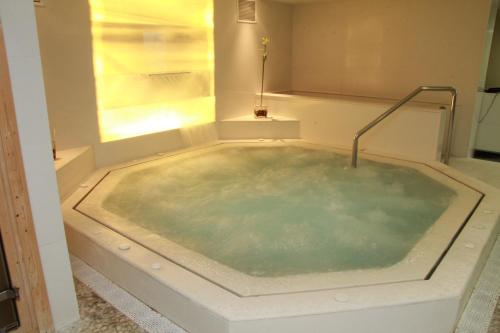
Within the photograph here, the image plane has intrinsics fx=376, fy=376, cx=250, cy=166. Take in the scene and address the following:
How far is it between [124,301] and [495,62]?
20.4 ft

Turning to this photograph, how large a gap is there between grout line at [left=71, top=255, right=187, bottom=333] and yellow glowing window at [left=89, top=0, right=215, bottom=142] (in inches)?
74.4

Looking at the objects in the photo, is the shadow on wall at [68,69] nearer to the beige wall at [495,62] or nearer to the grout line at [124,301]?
the grout line at [124,301]

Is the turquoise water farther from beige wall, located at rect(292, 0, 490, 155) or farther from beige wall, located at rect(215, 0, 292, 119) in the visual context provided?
beige wall, located at rect(292, 0, 490, 155)

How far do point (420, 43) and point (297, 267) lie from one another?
366 centimetres

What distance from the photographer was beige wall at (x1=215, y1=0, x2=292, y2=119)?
15.4ft

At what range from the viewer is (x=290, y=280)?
5.99 ft

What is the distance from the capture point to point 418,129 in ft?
13.0

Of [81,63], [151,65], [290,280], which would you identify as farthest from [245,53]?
[290,280]

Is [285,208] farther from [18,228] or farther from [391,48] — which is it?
[391,48]

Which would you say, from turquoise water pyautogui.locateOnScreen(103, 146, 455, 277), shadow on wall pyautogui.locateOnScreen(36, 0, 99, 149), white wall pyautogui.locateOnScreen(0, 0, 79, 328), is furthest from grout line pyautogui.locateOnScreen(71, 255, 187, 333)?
shadow on wall pyautogui.locateOnScreen(36, 0, 99, 149)

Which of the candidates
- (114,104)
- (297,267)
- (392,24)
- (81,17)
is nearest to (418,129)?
(392,24)

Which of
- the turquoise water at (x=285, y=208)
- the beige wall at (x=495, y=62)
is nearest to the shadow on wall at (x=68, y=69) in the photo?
the turquoise water at (x=285, y=208)

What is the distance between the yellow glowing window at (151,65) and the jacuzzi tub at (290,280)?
154cm

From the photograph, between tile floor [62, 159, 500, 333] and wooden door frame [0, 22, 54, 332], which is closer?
wooden door frame [0, 22, 54, 332]
